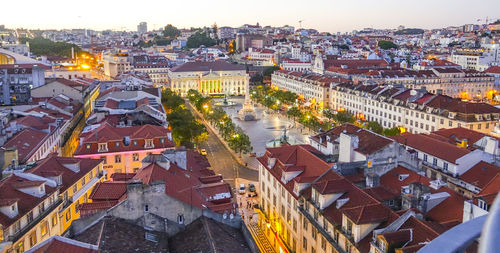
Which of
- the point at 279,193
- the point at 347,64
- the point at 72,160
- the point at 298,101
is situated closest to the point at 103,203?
the point at 72,160

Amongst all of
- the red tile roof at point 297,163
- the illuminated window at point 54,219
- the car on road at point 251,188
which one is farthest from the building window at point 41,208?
the car on road at point 251,188

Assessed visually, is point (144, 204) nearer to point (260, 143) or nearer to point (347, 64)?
point (260, 143)

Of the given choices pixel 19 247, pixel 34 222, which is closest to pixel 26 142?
pixel 34 222

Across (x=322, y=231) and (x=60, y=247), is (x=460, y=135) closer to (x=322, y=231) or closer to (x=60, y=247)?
(x=322, y=231)

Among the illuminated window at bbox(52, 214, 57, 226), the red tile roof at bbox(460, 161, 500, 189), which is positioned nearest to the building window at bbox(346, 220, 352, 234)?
the red tile roof at bbox(460, 161, 500, 189)

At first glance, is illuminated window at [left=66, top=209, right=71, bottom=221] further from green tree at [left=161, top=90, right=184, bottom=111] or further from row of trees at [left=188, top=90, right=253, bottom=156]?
green tree at [left=161, top=90, right=184, bottom=111]

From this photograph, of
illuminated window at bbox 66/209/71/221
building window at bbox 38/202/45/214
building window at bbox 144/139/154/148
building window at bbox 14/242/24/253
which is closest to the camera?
building window at bbox 14/242/24/253

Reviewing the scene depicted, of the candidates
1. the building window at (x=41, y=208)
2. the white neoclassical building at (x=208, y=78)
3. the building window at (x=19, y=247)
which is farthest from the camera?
the white neoclassical building at (x=208, y=78)

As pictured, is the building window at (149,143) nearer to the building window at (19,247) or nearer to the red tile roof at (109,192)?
the red tile roof at (109,192)

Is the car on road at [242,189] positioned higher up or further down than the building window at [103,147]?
further down
